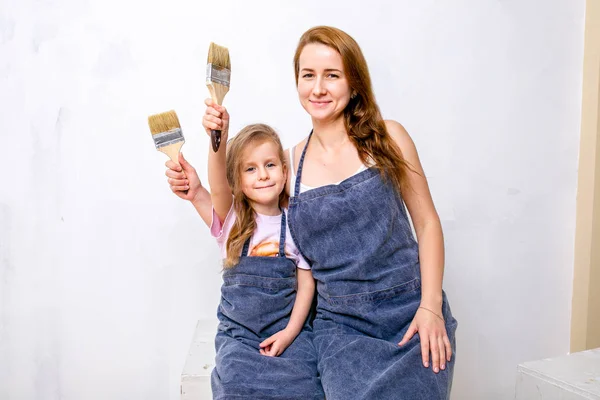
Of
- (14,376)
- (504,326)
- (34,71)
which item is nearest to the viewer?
(34,71)

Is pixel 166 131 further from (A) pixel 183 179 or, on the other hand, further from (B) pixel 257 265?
(B) pixel 257 265

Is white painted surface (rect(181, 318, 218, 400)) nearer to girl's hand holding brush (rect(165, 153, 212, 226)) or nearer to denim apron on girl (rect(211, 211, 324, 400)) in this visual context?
denim apron on girl (rect(211, 211, 324, 400))

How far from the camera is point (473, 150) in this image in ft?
7.47

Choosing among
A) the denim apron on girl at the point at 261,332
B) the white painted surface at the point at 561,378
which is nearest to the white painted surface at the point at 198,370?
the denim apron on girl at the point at 261,332

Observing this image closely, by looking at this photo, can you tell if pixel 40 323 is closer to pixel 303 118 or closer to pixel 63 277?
pixel 63 277

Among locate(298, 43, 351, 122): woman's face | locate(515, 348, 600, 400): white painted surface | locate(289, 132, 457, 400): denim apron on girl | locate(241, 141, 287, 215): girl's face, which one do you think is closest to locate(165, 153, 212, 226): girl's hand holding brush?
locate(241, 141, 287, 215): girl's face

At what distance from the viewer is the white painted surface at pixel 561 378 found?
56.1 inches

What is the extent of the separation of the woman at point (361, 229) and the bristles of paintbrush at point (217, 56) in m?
0.22

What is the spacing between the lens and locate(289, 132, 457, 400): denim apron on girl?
4.83 feet

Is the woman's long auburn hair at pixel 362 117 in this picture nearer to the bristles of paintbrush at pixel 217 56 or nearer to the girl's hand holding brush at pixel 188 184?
the bristles of paintbrush at pixel 217 56

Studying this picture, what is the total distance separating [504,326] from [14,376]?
1.74m

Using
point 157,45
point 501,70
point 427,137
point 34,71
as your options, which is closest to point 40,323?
point 34,71

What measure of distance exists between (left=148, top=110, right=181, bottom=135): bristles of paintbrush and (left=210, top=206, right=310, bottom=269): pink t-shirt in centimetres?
24

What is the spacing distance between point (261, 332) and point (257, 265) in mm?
157
